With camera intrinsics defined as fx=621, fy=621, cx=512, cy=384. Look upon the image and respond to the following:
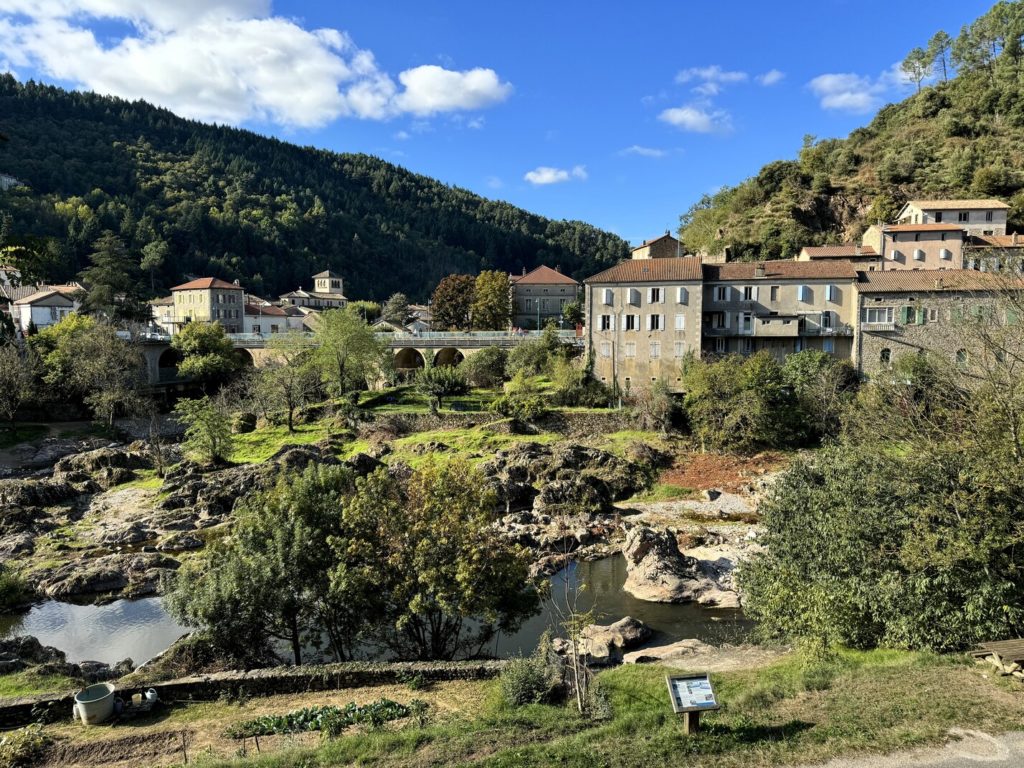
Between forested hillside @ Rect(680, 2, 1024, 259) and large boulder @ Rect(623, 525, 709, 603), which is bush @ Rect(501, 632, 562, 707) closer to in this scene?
large boulder @ Rect(623, 525, 709, 603)

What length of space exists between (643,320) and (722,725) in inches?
1589

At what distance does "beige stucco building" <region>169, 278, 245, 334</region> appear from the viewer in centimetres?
8300

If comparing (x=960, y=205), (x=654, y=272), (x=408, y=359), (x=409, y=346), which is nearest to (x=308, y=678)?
(x=654, y=272)

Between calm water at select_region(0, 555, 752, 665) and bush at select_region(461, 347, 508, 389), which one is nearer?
calm water at select_region(0, 555, 752, 665)

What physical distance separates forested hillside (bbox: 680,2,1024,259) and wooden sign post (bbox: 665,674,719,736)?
6848cm

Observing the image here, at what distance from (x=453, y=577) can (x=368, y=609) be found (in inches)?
98.6

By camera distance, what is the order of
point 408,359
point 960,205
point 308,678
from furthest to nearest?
point 408,359
point 960,205
point 308,678

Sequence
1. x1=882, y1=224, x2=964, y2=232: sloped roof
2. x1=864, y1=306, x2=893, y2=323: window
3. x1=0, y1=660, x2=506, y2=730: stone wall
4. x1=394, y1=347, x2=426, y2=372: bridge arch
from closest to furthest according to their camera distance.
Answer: x1=0, y1=660, x2=506, y2=730: stone wall
x1=864, y1=306, x2=893, y2=323: window
x1=882, y1=224, x2=964, y2=232: sloped roof
x1=394, y1=347, x2=426, y2=372: bridge arch

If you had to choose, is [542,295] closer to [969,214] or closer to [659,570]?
[969,214]

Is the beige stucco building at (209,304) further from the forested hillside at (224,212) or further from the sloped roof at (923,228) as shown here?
the sloped roof at (923,228)

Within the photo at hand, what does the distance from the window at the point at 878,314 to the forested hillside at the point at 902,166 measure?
2656 cm

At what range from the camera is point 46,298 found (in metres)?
70.7

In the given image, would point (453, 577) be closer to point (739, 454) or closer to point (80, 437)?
point (739, 454)

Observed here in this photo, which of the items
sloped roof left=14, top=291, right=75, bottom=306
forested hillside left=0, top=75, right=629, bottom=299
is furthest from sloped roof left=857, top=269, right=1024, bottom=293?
forested hillside left=0, top=75, right=629, bottom=299
